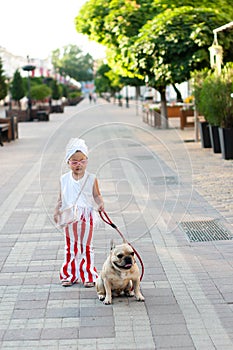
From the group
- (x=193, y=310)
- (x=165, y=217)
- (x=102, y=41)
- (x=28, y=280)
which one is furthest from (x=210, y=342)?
(x=102, y=41)

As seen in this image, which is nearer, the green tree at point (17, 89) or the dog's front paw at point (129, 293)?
the dog's front paw at point (129, 293)

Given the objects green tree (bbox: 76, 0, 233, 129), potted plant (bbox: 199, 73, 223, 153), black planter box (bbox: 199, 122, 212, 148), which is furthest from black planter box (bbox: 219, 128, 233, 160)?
green tree (bbox: 76, 0, 233, 129)

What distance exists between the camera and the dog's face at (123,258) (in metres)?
4.71

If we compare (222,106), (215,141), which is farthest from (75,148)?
(215,141)

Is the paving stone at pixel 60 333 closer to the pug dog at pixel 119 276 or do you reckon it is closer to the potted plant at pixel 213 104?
the pug dog at pixel 119 276

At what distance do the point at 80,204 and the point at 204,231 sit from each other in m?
2.48

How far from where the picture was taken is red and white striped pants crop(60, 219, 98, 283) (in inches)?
211

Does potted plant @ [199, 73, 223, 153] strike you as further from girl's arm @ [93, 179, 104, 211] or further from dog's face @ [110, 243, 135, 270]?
dog's face @ [110, 243, 135, 270]

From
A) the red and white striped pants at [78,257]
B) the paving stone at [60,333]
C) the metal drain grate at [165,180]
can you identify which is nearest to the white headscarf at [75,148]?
the red and white striped pants at [78,257]

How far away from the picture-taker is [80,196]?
17.3ft

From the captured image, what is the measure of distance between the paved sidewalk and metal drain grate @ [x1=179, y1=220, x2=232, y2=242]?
71 mm

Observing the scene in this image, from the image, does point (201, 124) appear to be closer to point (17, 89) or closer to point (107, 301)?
point (107, 301)

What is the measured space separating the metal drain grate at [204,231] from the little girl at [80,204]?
1859 millimetres

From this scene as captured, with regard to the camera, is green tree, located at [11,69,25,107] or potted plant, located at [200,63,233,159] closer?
potted plant, located at [200,63,233,159]
